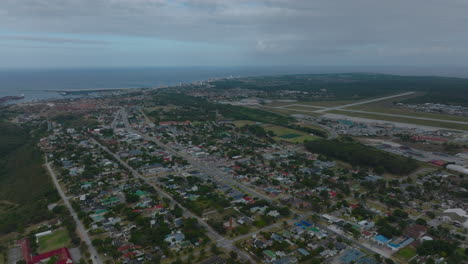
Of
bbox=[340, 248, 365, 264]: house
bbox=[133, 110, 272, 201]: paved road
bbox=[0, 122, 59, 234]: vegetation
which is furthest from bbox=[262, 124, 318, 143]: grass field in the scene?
bbox=[0, 122, 59, 234]: vegetation

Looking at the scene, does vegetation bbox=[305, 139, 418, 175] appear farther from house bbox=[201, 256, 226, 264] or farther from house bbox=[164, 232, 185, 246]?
house bbox=[164, 232, 185, 246]

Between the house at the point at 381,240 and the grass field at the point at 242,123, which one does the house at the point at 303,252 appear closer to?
the house at the point at 381,240

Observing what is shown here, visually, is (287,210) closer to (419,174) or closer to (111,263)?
(111,263)

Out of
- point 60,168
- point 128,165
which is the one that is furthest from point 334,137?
point 60,168

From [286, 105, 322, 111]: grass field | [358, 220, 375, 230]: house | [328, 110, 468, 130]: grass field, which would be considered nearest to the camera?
[358, 220, 375, 230]: house

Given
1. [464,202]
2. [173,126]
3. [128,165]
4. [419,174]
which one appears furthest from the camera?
[173,126]

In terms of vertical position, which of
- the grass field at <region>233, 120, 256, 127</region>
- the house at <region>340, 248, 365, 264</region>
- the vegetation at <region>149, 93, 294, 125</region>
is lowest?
the house at <region>340, 248, 365, 264</region>
